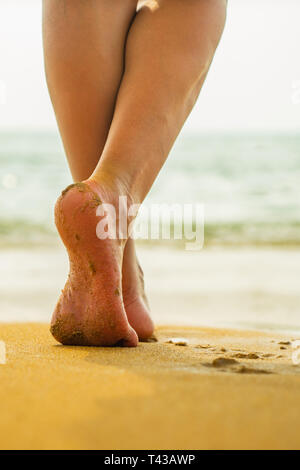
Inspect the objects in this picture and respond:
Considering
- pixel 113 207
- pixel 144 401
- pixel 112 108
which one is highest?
pixel 112 108

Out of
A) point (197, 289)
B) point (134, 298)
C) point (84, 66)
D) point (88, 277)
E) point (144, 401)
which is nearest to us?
point (144, 401)

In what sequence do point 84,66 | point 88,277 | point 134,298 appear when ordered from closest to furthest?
1. point 88,277
2. point 84,66
3. point 134,298

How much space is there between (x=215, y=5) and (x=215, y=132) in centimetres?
1425

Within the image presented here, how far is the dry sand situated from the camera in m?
0.57

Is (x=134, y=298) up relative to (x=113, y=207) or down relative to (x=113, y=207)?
down

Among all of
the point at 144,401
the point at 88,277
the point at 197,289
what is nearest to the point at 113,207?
the point at 88,277

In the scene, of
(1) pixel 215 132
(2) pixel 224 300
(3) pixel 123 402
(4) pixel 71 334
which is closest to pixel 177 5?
(4) pixel 71 334

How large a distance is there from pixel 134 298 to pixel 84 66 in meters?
0.51

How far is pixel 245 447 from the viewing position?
1.84ft

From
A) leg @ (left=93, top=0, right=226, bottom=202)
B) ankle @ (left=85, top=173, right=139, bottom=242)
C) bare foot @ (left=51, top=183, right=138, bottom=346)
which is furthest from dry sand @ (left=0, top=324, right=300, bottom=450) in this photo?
leg @ (left=93, top=0, right=226, bottom=202)

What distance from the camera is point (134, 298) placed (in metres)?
1.31

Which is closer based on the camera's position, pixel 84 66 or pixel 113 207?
pixel 113 207

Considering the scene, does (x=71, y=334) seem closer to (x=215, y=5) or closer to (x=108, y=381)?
(x=108, y=381)

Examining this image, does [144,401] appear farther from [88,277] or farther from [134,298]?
[134,298]
